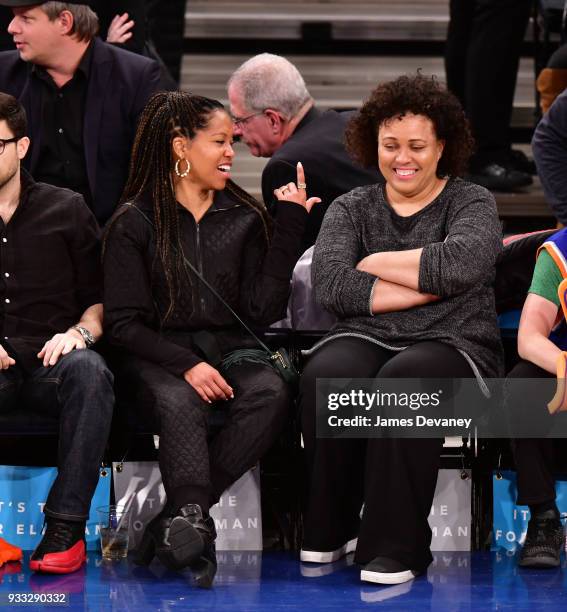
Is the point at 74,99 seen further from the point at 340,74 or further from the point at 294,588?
the point at 340,74

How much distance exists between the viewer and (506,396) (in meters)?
3.93

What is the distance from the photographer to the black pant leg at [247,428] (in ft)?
12.6

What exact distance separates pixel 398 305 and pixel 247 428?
1.86 feet

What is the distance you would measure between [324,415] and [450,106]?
1.04 meters

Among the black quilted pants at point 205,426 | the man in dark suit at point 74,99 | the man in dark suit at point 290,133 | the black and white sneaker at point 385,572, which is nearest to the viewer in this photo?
the black and white sneaker at point 385,572

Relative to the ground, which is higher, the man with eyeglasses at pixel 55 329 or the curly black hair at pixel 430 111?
the curly black hair at pixel 430 111

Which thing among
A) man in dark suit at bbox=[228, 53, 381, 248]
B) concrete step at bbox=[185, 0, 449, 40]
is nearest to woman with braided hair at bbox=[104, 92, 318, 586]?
man in dark suit at bbox=[228, 53, 381, 248]

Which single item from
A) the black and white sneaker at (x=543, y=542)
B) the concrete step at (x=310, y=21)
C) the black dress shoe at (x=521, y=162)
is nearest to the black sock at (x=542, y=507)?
the black and white sneaker at (x=543, y=542)

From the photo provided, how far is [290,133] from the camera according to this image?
16.3 ft

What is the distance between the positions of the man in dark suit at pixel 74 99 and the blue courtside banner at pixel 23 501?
115 cm

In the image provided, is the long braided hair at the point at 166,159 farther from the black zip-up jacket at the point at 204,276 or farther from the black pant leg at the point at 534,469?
the black pant leg at the point at 534,469

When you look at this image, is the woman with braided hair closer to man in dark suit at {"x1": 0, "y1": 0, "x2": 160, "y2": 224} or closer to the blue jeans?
the blue jeans

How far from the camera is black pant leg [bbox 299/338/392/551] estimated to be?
12.6 ft

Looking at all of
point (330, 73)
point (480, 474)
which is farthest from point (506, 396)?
point (330, 73)
